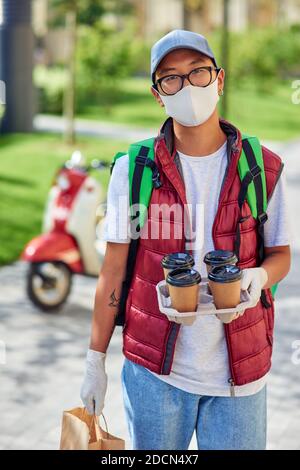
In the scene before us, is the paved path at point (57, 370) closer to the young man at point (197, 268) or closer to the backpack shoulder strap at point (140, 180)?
the young man at point (197, 268)

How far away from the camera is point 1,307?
7.07m

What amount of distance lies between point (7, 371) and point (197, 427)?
9.90 ft

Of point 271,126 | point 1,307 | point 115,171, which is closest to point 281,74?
point 271,126

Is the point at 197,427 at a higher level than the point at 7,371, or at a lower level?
higher

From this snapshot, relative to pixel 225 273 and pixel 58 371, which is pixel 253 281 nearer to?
pixel 225 273

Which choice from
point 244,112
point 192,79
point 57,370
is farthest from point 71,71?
point 192,79

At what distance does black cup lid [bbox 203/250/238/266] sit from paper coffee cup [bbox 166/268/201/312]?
0.18ft

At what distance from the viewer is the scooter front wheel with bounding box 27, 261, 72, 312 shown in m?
6.64

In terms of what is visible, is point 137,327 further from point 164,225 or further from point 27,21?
point 27,21

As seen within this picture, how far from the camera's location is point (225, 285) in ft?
8.63

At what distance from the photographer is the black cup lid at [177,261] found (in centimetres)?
267

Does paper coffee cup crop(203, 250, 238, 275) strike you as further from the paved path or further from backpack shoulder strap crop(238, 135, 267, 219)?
the paved path

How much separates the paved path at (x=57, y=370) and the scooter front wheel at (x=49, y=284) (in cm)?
10

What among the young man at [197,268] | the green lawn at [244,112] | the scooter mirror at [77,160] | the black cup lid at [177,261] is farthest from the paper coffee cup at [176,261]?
the green lawn at [244,112]
